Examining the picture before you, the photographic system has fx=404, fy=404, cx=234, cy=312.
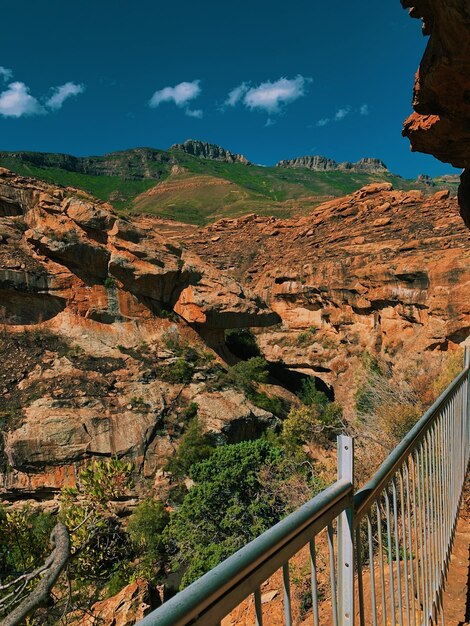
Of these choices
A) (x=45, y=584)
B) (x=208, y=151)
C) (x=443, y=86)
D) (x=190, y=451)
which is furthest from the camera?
(x=208, y=151)

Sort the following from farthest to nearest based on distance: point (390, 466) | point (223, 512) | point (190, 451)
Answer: point (190, 451), point (223, 512), point (390, 466)

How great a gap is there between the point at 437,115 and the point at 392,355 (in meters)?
24.9

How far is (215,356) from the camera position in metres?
27.3

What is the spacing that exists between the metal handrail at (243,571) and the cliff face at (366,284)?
2573cm

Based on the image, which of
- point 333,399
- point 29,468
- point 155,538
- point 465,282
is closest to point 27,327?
point 29,468

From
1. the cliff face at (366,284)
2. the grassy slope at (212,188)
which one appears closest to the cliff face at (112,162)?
the grassy slope at (212,188)

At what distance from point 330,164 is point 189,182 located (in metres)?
77.8

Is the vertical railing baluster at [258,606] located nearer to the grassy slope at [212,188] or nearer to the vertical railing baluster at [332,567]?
the vertical railing baluster at [332,567]

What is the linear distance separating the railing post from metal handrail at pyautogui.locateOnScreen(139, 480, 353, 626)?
10 centimetres

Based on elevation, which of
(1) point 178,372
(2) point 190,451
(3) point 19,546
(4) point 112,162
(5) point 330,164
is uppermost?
(5) point 330,164

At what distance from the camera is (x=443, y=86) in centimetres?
460

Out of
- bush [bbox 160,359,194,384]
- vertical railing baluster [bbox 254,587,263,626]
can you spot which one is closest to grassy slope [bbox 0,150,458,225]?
bush [bbox 160,359,194,384]

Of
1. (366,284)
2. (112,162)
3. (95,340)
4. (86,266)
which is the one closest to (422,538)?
(95,340)

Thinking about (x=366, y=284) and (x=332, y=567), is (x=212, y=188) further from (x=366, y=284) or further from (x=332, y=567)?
(x=332, y=567)
